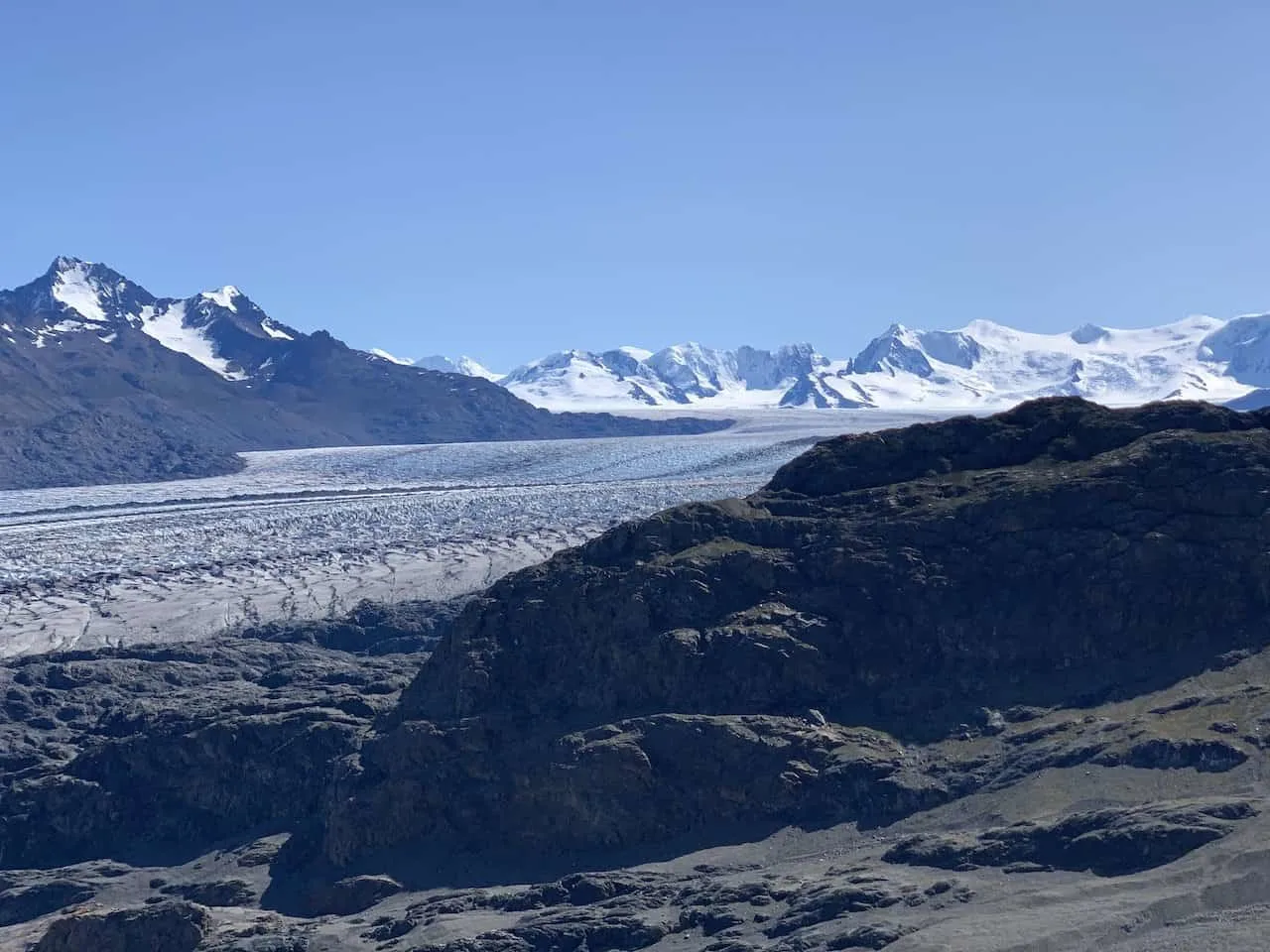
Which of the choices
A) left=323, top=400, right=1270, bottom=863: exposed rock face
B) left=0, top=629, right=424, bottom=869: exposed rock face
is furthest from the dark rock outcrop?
left=0, top=629, right=424, bottom=869: exposed rock face

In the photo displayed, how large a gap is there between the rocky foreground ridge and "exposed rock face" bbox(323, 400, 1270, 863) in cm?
16

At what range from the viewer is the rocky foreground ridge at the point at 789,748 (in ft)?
234

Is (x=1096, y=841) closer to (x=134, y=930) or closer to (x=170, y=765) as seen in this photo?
(x=134, y=930)

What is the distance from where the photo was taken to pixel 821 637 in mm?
89938

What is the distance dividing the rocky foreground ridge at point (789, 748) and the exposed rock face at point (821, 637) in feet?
0.54

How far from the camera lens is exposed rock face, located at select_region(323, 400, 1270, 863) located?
8325 cm

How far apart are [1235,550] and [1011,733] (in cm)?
1557

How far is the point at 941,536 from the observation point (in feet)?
307

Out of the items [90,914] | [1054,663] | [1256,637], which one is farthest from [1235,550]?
[90,914]

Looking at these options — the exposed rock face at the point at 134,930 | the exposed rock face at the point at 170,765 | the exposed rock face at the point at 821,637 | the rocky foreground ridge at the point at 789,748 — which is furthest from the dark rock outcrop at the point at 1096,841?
the exposed rock face at the point at 170,765

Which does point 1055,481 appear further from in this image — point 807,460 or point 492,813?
point 492,813

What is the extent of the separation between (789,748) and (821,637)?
332 inches

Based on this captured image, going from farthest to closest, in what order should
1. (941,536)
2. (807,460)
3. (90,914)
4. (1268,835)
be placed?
(807,460)
(941,536)
(90,914)
(1268,835)

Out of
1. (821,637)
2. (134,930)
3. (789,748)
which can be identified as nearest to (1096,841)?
(789,748)
